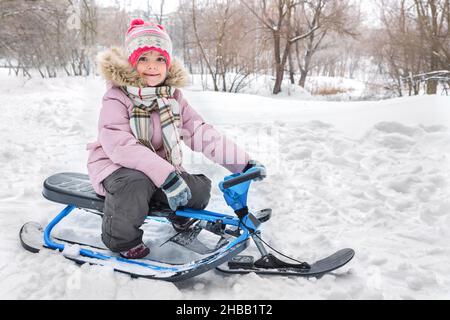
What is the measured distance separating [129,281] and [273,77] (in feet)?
41.6

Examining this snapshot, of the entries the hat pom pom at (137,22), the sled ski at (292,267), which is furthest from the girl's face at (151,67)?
the sled ski at (292,267)

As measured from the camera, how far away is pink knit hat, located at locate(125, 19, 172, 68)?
77.7 inches

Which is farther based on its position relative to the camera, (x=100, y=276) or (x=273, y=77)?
(x=273, y=77)

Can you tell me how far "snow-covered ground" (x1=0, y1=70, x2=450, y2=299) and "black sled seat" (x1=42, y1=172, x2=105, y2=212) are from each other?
Result: 0.96 feet

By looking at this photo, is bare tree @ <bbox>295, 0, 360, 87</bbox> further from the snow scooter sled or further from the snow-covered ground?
the snow scooter sled

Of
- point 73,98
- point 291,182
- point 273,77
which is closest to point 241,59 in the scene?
point 273,77

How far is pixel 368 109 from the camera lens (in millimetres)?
4277

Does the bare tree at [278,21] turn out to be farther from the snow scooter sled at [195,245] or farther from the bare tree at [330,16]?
the snow scooter sled at [195,245]

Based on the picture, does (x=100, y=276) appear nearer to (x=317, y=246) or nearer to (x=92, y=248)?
(x=92, y=248)

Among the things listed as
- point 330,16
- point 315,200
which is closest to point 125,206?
point 315,200

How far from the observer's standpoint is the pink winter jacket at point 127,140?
175cm

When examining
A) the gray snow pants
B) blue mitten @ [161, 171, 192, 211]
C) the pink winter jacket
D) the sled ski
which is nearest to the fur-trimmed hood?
the pink winter jacket

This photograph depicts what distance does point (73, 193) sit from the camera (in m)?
1.92

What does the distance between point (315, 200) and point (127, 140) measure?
1395 millimetres
